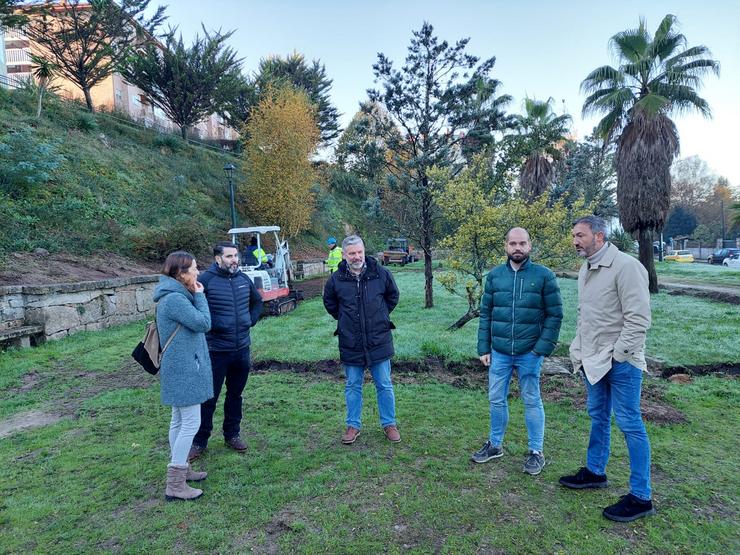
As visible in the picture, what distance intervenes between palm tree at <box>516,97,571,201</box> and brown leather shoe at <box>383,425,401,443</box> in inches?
780

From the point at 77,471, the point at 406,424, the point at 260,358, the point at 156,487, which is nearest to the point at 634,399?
the point at 406,424

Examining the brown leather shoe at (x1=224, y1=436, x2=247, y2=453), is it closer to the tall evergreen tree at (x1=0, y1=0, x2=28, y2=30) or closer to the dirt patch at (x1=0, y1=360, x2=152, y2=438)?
the dirt patch at (x1=0, y1=360, x2=152, y2=438)

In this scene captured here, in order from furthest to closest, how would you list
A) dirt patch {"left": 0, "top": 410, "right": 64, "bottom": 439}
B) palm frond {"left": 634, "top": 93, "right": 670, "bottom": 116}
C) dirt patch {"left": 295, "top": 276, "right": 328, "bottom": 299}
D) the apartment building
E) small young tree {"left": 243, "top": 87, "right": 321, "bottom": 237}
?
the apartment building → small young tree {"left": 243, "top": 87, "right": 321, "bottom": 237} → dirt patch {"left": 295, "top": 276, "right": 328, "bottom": 299} → palm frond {"left": 634, "top": 93, "right": 670, "bottom": 116} → dirt patch {"left": 0, "top": 410, "right": 64, "bottom": 439}

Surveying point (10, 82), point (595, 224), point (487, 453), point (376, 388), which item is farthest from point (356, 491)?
point (10, 82)

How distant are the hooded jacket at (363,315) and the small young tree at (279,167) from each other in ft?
60.7

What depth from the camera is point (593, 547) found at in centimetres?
238

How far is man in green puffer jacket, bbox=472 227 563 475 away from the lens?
10.3ft

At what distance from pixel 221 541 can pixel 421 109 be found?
974cm

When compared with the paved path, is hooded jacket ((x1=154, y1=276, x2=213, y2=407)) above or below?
above

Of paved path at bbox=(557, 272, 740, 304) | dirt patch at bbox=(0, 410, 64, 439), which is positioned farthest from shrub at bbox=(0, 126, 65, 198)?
paved path at bbox=(557, 272, 740, 304)

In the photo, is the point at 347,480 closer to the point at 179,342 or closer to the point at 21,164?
the point at 179,342

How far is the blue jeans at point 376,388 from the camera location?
370 centimetres

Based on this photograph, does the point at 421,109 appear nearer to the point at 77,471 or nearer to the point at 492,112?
the point at 492,112

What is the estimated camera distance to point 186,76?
24.6 m
